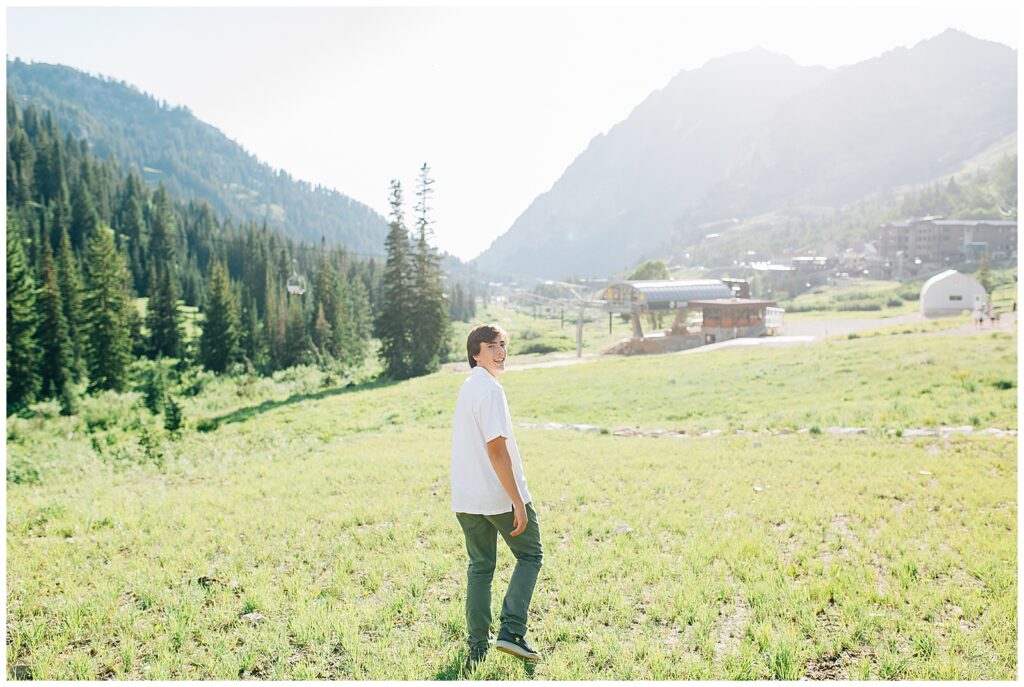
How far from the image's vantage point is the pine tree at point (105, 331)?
177ft

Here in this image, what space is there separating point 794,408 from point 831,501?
1199 cm

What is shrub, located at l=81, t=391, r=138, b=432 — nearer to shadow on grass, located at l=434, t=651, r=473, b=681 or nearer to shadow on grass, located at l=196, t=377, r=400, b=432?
shadow on grass, located at l=196, t=377, r=400, b=432

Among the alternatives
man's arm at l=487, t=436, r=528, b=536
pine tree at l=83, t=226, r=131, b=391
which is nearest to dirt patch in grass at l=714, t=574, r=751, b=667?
man's arm at l=487, t=436, r=528, b=536

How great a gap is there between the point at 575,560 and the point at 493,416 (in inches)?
134

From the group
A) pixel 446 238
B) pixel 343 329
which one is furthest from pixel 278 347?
pixel 446 238

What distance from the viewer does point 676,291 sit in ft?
235

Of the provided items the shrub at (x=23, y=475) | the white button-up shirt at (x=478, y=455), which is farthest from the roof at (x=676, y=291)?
the white button-up shirt at (x=478, y=455)

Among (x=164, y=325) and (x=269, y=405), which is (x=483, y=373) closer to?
(x=269, y=405)

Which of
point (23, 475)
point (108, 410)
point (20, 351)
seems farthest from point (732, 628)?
point (20, 351)

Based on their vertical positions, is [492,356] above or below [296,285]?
below

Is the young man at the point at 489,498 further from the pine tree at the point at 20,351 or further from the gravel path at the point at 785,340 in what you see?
the pine tree at the point at 20,351

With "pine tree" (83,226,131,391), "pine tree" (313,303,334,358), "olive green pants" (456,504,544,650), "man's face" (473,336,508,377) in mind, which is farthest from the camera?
"pine tree" (313,303,334,358)

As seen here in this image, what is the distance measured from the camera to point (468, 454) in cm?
582

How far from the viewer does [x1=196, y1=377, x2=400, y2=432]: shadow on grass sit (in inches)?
1153
